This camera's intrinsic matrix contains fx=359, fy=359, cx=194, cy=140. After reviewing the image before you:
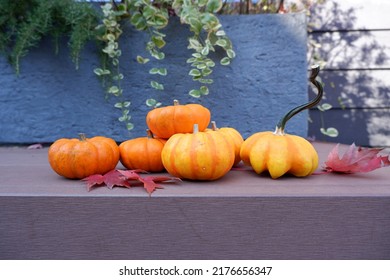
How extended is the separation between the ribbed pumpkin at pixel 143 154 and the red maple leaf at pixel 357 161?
45cm

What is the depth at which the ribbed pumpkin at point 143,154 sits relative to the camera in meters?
0.95

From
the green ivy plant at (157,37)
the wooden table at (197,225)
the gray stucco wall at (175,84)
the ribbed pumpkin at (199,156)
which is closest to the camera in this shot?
the wooden table at (197,225)

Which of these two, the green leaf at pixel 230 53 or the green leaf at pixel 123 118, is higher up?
the green leaf at pixel 230 53

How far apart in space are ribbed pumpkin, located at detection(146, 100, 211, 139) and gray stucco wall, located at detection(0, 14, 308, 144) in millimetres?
634

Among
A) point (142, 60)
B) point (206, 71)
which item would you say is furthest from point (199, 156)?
point (142, 60)

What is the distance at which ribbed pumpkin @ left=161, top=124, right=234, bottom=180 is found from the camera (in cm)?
80

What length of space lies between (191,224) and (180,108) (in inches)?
13.5

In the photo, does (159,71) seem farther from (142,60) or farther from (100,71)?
(100,71)

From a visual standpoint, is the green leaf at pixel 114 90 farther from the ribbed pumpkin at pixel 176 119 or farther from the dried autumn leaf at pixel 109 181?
the dried autumn leaf at pixel 109 181

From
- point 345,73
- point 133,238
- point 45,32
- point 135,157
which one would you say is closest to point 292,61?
point 345,73

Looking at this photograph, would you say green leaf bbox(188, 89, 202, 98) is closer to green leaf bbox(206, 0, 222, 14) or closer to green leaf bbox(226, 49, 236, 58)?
green leaf bbox(226, 49, 236, 58)

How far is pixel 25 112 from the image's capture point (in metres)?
1.60

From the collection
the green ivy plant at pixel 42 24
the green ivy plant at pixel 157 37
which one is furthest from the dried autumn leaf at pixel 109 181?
the green ivy plant at pixel 42 24

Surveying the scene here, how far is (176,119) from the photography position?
0.93 metres
